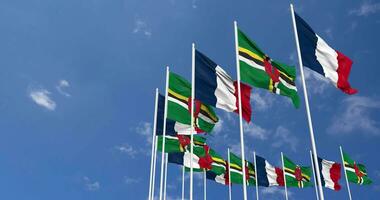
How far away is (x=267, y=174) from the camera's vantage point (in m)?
35.3

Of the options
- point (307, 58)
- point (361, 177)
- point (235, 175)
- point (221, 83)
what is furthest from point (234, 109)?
point (361, 177)

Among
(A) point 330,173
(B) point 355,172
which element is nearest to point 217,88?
(A) point 330,173

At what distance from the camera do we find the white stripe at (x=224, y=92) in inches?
690

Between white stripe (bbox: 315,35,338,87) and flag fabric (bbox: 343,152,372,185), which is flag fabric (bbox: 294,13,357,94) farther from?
flag fabric (bbox: 343,152,372,185)

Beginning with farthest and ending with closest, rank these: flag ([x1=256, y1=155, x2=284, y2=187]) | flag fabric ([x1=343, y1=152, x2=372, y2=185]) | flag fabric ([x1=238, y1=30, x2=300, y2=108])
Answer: flag fabric ([x1=343, y1=152, x2=372, y2=185]) → flag ([x1=256, y1=155, x2=284, y2=187]) → flag fabric ([x1=238, y1=30, x2=300, y2=108])

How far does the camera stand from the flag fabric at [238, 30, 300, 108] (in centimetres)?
1634

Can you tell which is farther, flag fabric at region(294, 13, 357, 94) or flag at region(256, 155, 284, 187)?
flag at region(256, 155, 284, 187)

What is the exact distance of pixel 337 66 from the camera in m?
15.7

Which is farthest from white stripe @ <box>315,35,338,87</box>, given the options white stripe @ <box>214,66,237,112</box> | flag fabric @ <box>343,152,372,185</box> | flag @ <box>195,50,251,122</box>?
flag fabric @ <box>343,152,372,185</box>

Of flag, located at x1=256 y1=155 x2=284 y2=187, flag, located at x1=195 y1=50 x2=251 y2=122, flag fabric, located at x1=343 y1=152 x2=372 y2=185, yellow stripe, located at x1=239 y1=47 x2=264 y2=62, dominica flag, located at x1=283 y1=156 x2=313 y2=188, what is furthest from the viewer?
flag fabric, located at x1=343 y1=152 x2=372 y2=185

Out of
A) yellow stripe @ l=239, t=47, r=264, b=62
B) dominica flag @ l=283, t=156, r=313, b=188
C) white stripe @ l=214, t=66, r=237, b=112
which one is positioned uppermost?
dominica flag @ l=283, t=156, r=313, b=188

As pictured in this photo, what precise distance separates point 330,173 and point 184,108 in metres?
20.6

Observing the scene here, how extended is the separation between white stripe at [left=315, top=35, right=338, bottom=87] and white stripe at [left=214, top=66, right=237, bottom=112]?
4.19 meters

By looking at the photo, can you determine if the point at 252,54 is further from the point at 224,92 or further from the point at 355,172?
the point at 355,172
